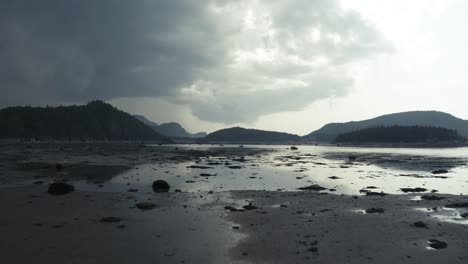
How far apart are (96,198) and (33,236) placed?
1312 cm

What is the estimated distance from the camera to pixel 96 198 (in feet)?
107

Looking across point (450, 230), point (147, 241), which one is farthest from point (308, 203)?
point (147, 241)

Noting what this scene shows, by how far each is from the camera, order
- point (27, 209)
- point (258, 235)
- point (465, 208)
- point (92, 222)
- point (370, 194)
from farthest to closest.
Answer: point (370, 194) < point (465, 208) < point (27, 209) < point (92, 222) < point (258, 235)

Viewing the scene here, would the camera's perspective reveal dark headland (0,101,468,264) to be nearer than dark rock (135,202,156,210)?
Yes

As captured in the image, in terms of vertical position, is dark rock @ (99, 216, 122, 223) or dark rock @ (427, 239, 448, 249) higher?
dark rock @ (427, 239, 448, 249)

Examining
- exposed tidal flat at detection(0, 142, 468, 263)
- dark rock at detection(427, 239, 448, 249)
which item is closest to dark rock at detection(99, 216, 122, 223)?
exposed tidal flat at detection(0, 142, 468, 263)

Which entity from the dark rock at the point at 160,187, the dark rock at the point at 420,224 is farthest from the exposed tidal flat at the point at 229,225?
the dark rock at the point at 160,187

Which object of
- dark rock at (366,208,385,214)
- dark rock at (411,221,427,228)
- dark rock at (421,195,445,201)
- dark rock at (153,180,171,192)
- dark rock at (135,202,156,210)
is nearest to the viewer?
dark rock at (411,221,427,228)

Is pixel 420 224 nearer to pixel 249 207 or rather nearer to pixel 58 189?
pixel 249 207

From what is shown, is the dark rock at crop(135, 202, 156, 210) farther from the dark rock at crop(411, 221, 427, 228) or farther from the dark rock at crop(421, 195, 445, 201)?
the dark rock at crop(421, 195, 445, 201)

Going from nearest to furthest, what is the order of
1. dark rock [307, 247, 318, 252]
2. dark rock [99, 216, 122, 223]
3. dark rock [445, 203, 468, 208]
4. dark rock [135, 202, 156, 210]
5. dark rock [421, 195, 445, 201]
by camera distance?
1. dark rock [307, 247, 318, 252]
2. dark rock [99, 216, 122, 223]
3. dark rock [135, 202, 156, 210]
4. dark rock [445, 203, 468, 208]
5. dark rock [421, 195, 445, 201]

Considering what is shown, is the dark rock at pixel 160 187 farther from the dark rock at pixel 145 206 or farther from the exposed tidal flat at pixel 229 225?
the dark rock at pixel 145 206

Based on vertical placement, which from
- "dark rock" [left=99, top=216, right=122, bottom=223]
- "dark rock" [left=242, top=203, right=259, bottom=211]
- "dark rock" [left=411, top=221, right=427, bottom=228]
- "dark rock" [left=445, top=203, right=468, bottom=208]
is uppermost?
"dark rock" [left=445, top=203, right=468, bottom=208]

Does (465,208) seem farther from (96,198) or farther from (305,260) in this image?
(96,198)
